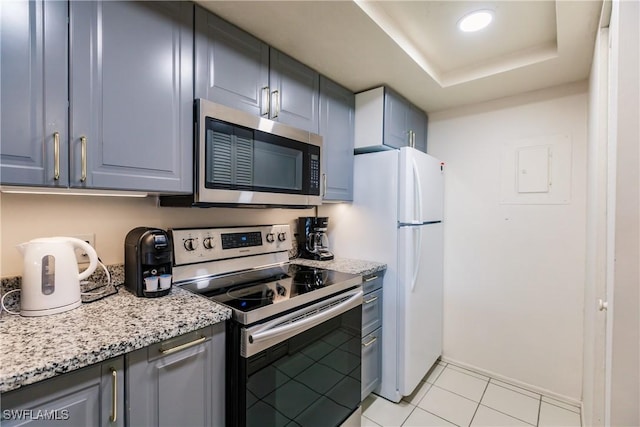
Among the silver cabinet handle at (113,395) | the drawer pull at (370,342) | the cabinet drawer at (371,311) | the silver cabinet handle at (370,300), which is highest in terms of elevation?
the silver cabinet handle at (113,395)

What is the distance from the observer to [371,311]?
6.37 feet

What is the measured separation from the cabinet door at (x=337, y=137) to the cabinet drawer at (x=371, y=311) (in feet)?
2.28

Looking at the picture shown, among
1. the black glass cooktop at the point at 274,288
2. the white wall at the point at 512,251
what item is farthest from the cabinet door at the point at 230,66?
the white wall at the point at 512,251

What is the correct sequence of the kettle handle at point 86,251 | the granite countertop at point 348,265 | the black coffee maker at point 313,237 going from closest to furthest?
the kettle handle at point 86,251
the granite countertop at point 348,265
the black coffee maker at point 313,237

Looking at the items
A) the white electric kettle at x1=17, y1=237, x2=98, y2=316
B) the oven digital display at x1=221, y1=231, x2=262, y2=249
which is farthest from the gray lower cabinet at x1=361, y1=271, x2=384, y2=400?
the white electric kettle at x1=17, y1=237, x2=98, y2=316

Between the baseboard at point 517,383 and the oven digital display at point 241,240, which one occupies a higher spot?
the oven digital display at point 241,240

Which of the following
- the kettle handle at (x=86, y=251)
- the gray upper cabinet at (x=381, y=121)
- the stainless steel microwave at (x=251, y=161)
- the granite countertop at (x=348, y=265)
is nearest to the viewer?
the kettle handle at (x=86, y=251)

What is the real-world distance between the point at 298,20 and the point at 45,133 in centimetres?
109

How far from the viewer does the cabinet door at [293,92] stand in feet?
5.24

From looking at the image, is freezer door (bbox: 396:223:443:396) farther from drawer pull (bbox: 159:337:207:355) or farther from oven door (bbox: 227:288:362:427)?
drawer pull (bbox: 159:337:207:355)

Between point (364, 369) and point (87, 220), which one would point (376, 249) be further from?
point (87, 220)

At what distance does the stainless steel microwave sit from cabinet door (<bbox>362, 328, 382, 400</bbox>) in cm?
97

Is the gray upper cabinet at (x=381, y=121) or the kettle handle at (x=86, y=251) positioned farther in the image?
the gray upper cabinet at (x=381, y=121)

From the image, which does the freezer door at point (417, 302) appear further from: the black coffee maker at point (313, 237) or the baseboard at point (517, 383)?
the black coffee maker at point (313, 237)
